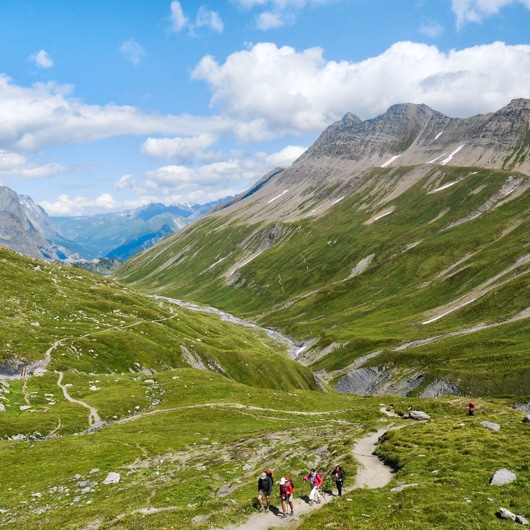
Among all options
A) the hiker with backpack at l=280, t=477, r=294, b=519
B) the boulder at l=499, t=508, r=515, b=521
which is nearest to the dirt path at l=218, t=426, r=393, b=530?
the hiker with backpack at l=280, t=477, r=294, b=519

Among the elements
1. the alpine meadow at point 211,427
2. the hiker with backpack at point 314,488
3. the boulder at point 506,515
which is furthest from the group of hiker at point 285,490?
the boulder at point 506,515

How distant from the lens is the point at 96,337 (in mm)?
100562

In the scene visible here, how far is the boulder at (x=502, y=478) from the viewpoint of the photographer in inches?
1265

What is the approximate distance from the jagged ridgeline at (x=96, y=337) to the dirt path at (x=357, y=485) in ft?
202

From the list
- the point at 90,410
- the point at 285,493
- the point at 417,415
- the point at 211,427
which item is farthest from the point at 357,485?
the point at 90,410

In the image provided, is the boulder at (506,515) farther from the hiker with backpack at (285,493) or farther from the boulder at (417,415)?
the boulder at (417,415)

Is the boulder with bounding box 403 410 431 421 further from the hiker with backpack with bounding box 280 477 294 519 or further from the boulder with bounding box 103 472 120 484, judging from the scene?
the boulder with bounding box 103 472 120 484

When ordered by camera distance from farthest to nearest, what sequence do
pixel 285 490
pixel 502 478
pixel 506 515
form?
pixel 502 478 → pixel 285 490 → pixel 506 515

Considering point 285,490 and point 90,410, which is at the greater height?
point 90,410

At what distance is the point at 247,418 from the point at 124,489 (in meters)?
32.5

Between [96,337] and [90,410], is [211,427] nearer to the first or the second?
[90,410]

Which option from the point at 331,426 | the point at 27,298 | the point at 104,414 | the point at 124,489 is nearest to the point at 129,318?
the point at 27,298

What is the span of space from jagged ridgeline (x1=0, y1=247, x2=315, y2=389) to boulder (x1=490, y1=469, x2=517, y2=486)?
75416 mm

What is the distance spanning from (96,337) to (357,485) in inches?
3155
